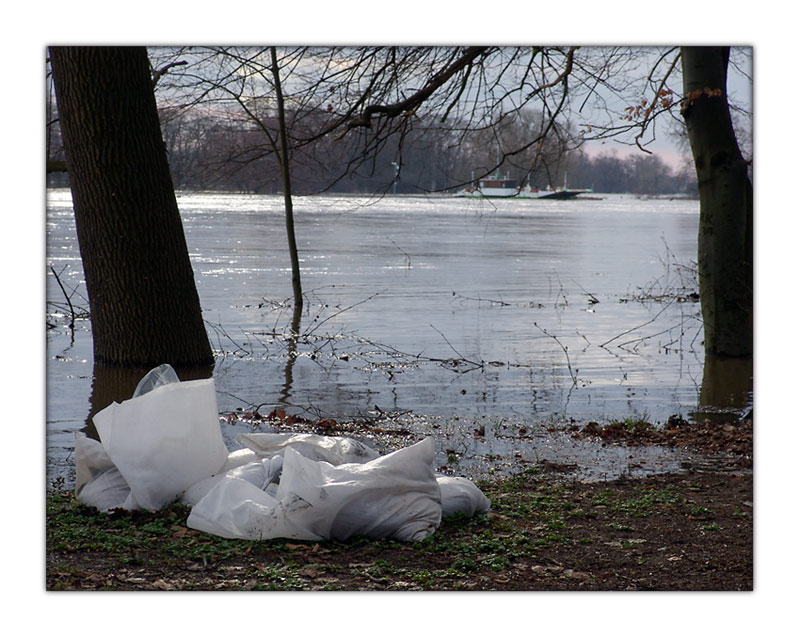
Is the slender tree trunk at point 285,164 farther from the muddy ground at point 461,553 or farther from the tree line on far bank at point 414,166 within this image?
the muddy ground at point 461,553

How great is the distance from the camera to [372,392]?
24.6 ft

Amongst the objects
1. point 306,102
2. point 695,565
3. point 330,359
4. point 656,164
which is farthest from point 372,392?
point 695,565

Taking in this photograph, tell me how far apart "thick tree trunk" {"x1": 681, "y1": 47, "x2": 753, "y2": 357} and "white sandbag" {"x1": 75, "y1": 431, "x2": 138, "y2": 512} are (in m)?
5.33

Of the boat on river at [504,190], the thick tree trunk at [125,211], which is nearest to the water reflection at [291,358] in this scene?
the thick tree trunk at [125,211]

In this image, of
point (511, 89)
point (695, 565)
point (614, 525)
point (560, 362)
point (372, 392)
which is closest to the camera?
point (695, 565)

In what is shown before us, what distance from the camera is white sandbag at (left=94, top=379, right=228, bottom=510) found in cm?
380

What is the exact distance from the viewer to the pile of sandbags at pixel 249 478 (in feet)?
11.8

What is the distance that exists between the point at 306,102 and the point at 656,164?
269 centimetres

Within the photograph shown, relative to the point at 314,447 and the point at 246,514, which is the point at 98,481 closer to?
the point at 246,514

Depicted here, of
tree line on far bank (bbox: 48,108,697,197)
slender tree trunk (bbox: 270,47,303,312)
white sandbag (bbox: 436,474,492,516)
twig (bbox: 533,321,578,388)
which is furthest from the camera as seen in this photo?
twig (bbox: 533,321,578,388)

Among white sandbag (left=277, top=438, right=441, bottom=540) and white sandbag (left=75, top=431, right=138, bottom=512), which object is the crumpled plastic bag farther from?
white sandbag (left=75, top=431, right=138, bottom=512)

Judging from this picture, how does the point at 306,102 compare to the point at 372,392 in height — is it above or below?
above

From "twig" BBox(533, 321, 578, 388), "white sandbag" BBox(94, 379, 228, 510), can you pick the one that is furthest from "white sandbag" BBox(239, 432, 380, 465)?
"twig" BBox(533, 321, 578, 388)

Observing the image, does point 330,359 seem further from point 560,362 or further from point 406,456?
point 406,456
